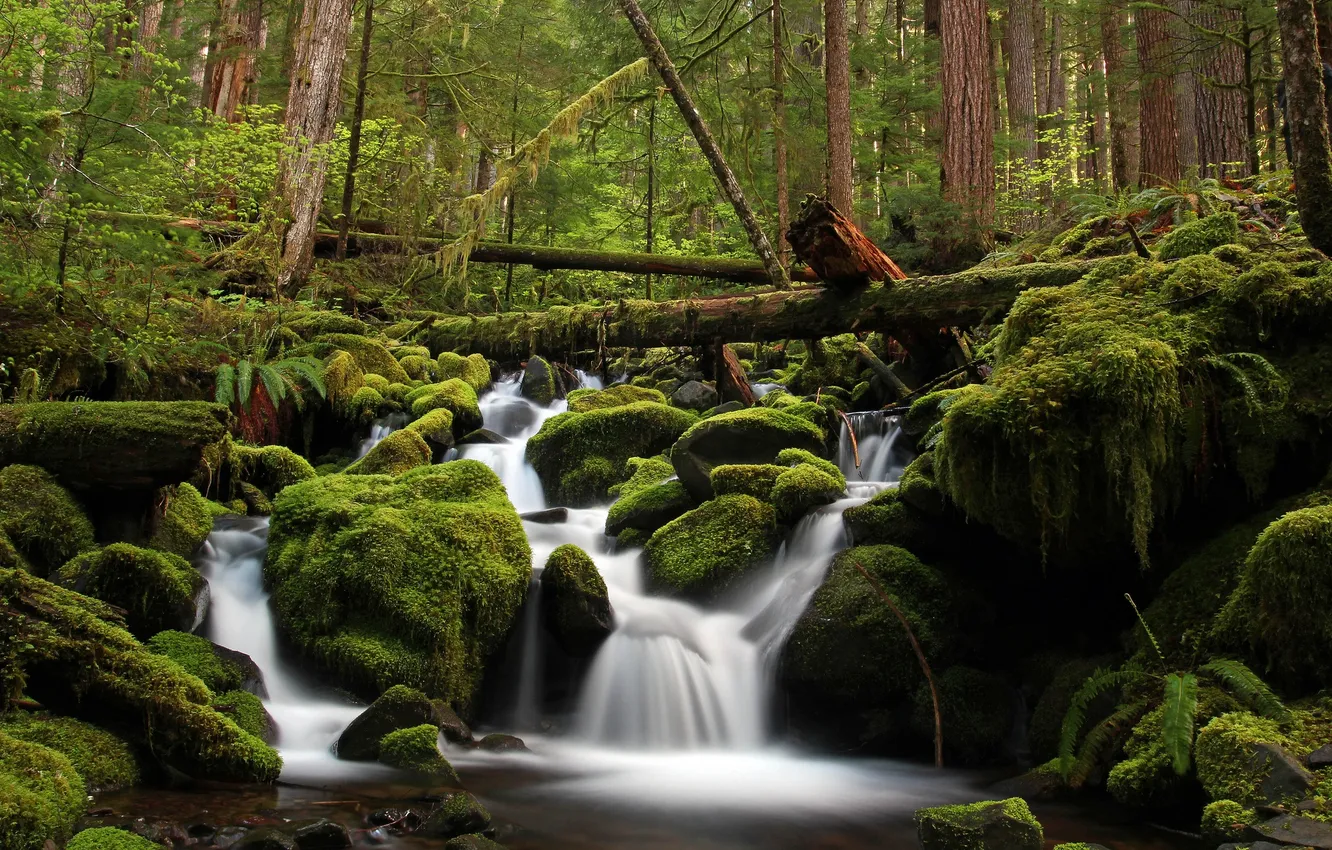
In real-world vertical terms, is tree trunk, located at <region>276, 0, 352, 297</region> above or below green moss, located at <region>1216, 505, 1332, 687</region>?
above

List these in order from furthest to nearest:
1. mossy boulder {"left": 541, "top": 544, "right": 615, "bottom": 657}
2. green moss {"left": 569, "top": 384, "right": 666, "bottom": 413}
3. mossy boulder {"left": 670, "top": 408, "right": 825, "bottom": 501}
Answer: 1. green moss {"left": 569, "top": 384, "right": 666, "bottom": 413}
2. mossy boulder {"left": 670, "top": 408, "right": 825, "bottom": 501}
3. mossy boulder {"left": 541, "top": 544, "right": 615, "bottom": 657}

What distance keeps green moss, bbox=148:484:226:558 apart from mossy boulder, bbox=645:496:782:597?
11.9ft

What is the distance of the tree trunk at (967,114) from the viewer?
41.4 feet

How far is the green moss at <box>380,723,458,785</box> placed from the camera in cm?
486

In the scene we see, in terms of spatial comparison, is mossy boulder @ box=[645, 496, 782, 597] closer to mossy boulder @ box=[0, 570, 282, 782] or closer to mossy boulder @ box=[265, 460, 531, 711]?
mossy boulder @ box=[265, 460, 531, 711]

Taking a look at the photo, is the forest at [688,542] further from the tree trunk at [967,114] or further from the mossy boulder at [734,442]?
the tree trunk at [967,114]

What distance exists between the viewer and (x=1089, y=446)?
512 cm

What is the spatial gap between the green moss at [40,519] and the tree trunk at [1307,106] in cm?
824

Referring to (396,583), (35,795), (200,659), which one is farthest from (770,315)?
(35,795)

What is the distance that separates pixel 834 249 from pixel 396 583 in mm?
5453

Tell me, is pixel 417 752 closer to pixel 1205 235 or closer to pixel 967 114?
pixel 1205 235

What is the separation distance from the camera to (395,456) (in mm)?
9047

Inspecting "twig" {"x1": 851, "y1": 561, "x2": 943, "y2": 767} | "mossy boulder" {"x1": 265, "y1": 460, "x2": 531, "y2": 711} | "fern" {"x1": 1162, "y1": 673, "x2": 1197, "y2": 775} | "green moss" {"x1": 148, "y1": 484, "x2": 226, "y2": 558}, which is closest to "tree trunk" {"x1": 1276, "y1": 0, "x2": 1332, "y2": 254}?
"fern" {"x1": 1162, "y1": 673, "x2": 1197, "y2": 775}

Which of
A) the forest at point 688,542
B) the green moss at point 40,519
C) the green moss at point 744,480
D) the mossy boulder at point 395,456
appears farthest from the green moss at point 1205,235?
the green moss at point 40,519
